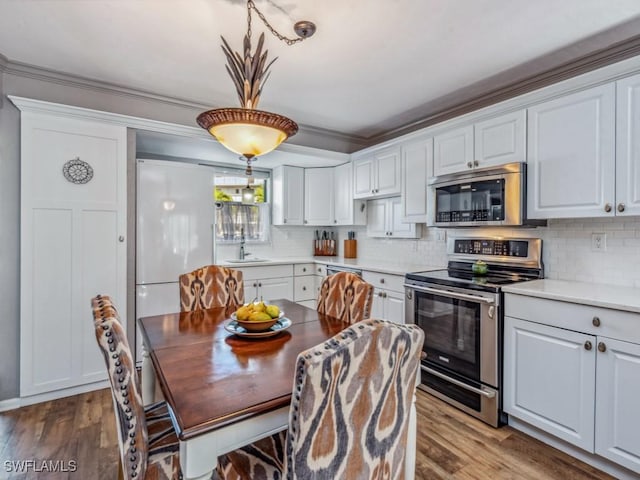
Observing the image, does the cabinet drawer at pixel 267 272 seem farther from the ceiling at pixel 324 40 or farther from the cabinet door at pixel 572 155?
the cabinet door at pixel 572 155

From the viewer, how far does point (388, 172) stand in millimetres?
3539

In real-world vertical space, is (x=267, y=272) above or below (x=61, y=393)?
above

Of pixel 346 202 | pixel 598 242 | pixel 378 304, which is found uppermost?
pixel 346 202

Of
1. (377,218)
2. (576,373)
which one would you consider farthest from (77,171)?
(576,373)

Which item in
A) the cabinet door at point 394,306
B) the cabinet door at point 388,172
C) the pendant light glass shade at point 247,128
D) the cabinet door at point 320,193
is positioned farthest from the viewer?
the cabinet door at point 320,193

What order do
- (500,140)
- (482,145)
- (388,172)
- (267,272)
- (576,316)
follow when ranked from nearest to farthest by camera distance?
(576,316)
(500,140)
(482,145)
(388,172)
(267,272)

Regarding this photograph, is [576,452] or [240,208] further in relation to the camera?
[240,208]

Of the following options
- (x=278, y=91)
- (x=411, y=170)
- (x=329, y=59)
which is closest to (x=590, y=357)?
(x=411, y=170)

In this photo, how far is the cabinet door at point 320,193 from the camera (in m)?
4.37

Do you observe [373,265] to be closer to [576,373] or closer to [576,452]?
[576,373]

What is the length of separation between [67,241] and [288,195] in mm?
2370

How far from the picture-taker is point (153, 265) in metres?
3.05

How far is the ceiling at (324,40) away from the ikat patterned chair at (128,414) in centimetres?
170

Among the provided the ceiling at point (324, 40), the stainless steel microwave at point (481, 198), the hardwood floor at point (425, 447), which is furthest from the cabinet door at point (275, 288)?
the ceiling at point (324, 40)
